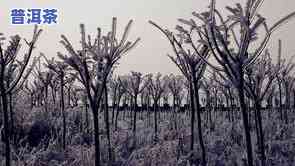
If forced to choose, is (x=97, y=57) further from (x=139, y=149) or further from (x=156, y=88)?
(x=156, y=88)

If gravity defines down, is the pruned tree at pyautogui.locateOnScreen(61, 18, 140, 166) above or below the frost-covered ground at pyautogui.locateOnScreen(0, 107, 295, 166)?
above

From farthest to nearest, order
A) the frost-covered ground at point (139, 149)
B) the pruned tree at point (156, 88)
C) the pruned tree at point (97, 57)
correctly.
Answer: the pruned tree at point (156, 88), the frost-covered ground at point (139, 149), the pruned tree at point (97, 57)

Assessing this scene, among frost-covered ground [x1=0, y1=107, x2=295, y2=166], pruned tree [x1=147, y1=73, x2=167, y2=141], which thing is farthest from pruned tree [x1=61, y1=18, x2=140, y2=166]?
pruned tree [x1=147, y1=73, x2=167, y2=141]

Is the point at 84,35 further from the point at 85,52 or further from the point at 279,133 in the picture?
the point at 279,133

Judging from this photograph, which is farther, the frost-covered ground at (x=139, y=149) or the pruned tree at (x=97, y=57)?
the frost-covered ground at (x=139, y=149)

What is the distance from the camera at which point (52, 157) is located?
1277 cm

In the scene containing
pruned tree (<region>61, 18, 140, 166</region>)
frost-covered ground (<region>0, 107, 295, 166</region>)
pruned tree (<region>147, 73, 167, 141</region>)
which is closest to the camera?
pruned tree (<region>61, 18, 140, 166</region>)

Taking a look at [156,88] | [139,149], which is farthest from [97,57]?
[156,88]

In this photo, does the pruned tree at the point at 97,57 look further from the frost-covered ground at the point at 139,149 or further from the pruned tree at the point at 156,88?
the pruned tree at the point at 156,88

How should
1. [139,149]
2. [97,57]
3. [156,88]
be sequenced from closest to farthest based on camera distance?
1. [97,57]
2. [139,149]
3. [156,88]

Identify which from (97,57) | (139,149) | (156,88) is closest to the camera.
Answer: (97,57)

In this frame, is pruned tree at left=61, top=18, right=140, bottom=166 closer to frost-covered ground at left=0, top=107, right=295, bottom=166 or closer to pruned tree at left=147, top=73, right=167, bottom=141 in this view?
frost-covered ground at left=0, top=107, right=295, bottom=166

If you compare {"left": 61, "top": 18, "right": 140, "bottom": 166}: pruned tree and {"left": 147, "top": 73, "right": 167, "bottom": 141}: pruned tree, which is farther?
{"left": 147, "top": 73, "right": 167, "bottom": 141}: pruned tree

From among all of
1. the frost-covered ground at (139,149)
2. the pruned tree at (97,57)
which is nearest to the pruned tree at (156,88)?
the frost-covered ground at (139,149)
